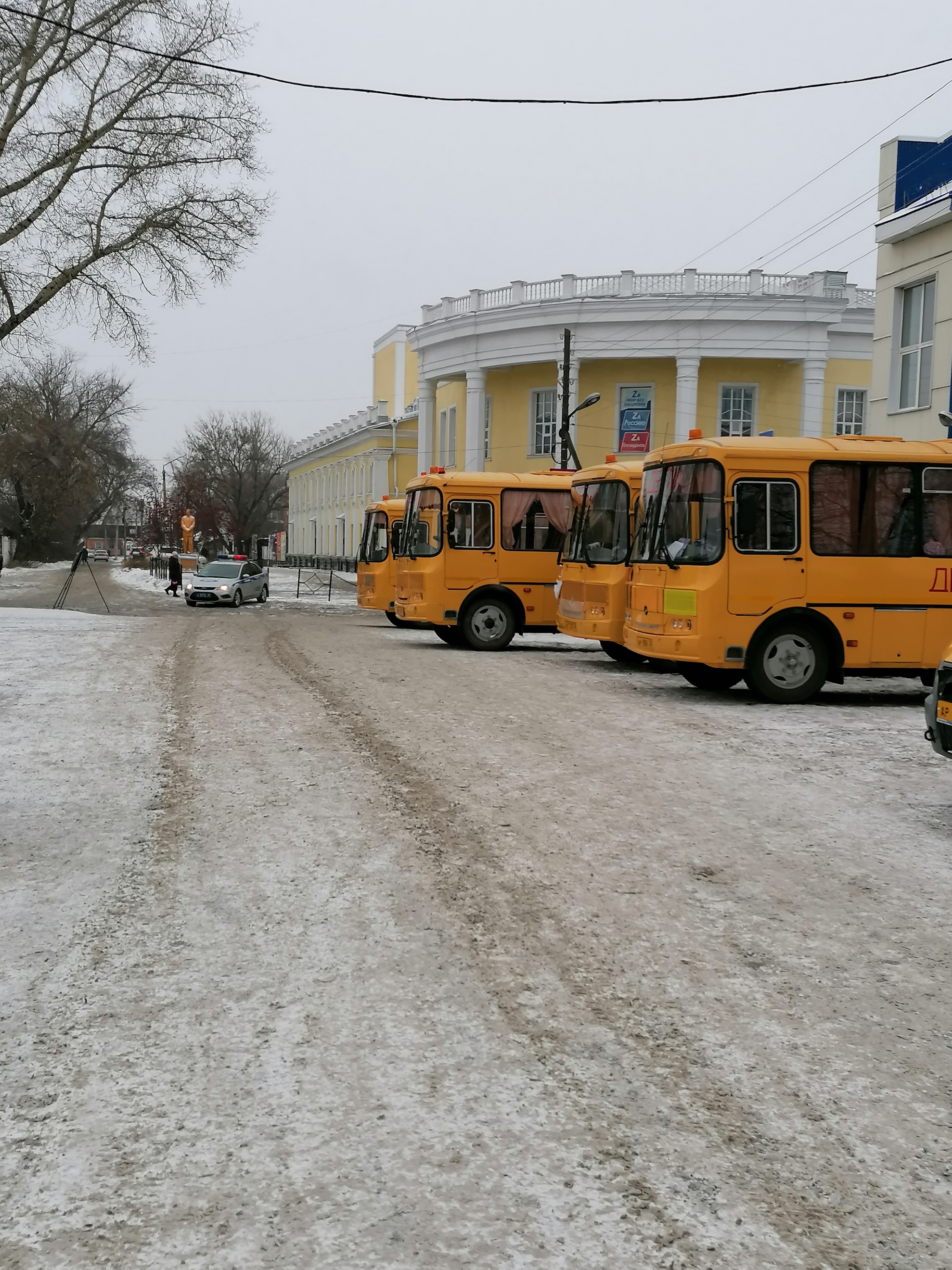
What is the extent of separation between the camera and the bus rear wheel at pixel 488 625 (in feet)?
68.7

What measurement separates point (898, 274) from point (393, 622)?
13.4 meters

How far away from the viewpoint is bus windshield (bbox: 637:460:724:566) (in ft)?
44.9

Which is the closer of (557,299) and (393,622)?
(393,622)

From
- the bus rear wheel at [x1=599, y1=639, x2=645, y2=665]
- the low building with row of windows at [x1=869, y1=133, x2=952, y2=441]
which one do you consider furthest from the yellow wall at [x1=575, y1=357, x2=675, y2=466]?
the bus rear wheel at [x1=599, y1=639, x2=645, y2=665]

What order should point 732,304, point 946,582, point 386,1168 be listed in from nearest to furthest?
point 386,1168
point 946,582
point 732,304

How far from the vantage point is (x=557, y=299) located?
147 ft

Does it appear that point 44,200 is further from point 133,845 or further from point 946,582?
point 133,845

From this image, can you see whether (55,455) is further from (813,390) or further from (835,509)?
(835,509)

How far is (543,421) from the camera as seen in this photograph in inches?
1914

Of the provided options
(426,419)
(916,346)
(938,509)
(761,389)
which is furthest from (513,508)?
(426,419)

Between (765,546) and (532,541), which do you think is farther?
(532,541)

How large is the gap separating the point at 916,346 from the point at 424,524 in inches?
359

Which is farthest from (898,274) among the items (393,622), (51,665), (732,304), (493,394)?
(493,394)

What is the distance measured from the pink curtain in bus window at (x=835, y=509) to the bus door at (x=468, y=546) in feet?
25.6
